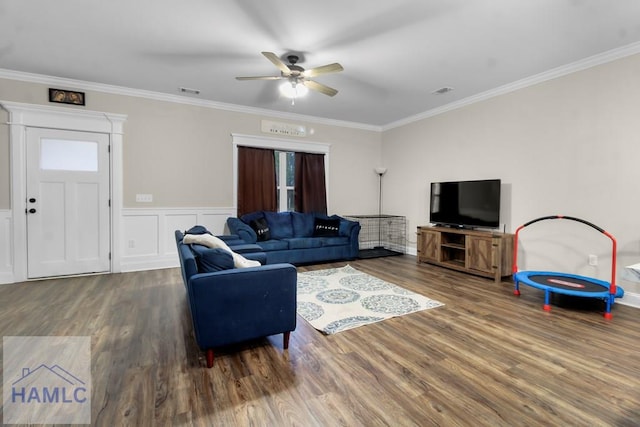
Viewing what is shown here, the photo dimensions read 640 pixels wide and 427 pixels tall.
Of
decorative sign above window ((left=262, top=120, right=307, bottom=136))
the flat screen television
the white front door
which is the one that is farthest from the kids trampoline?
the white front door

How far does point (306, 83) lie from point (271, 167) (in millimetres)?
2506

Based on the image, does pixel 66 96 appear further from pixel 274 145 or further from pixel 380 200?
pixel 380 200

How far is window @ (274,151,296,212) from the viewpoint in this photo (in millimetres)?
6073

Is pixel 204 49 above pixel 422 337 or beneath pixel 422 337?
above

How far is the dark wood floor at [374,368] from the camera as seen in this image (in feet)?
5.43

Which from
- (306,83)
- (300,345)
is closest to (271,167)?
(306,83)

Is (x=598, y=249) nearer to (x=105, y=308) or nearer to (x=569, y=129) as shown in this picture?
(x=569, y=129)

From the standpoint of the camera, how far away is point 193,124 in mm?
5156

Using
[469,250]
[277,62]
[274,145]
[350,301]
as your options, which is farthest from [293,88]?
[469,250]

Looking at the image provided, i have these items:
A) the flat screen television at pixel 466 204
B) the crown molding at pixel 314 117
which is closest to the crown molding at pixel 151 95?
the crown molding at pixel 314 117

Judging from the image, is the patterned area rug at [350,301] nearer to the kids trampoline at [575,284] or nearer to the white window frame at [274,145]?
the kids trampoline at [575,284]

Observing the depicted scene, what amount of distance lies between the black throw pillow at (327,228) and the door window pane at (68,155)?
3664mm

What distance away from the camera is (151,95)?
15.7ft

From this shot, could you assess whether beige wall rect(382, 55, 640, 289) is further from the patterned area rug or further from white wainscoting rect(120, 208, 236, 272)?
white wainscoting rect(120, 208, 236, 272)
